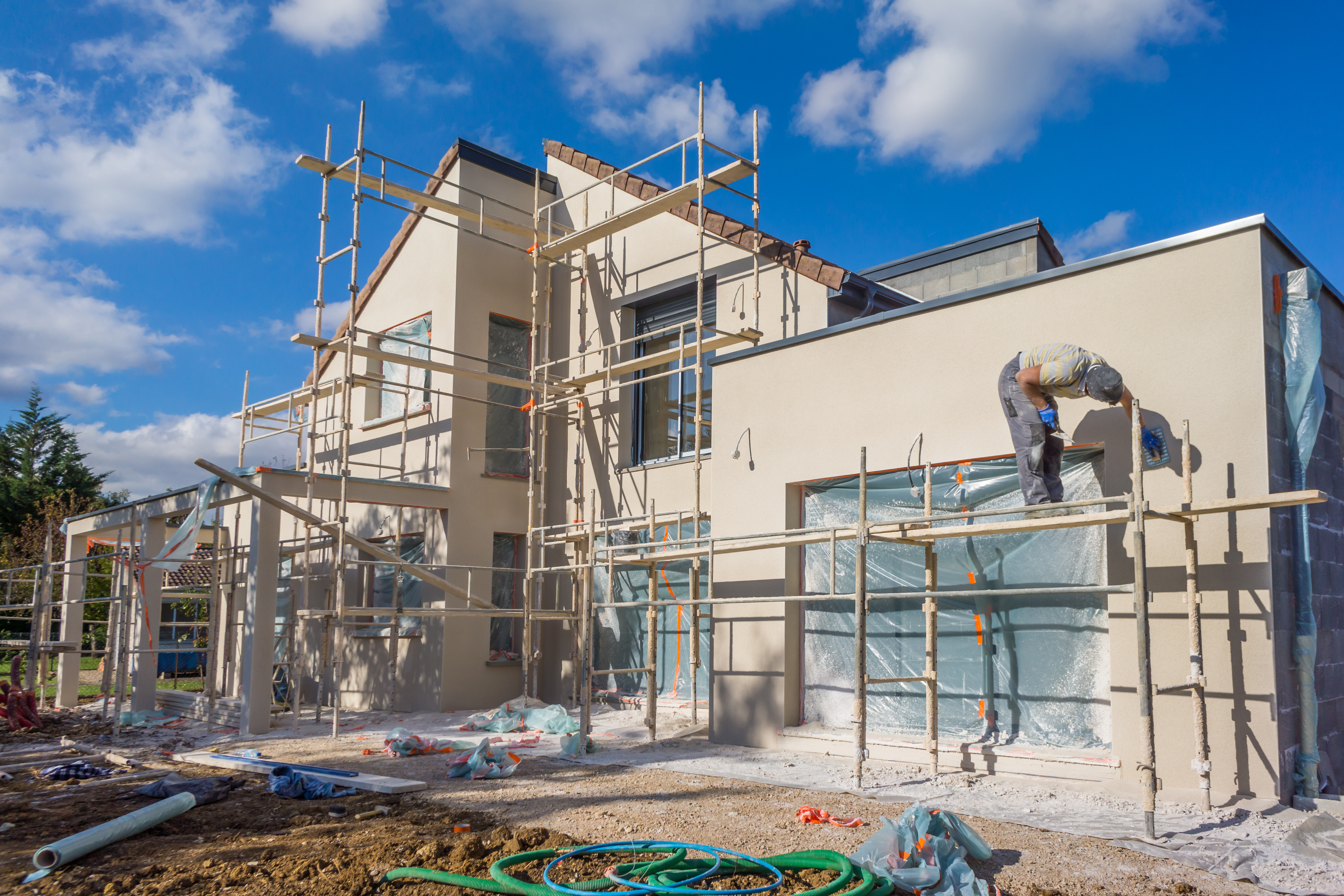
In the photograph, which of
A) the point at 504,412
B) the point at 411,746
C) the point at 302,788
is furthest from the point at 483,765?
the point at 504,412

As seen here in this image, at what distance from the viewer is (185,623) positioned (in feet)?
44.0

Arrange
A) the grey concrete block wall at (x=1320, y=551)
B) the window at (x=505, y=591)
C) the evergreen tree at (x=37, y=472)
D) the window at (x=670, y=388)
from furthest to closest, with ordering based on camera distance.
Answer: the evergreen tree at (x=37, y=472)
the window at (x=505, y=591)
the window at (x=670, y=388)
the grey concrete block wall at (x=1320, y=551)

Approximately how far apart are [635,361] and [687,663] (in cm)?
371

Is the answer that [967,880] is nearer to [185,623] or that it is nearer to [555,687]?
[555,687]

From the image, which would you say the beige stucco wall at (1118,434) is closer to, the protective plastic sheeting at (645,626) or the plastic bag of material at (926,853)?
the protective plastic sheeting at (645,626)

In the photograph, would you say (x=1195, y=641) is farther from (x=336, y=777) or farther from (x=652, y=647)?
(x=336, y=777)

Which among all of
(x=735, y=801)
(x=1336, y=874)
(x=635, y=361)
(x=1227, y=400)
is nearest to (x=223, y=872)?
(x=735, y=801)

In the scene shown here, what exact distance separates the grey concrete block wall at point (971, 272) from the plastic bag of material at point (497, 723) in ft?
25.7

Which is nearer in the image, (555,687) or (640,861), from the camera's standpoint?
(640,861)

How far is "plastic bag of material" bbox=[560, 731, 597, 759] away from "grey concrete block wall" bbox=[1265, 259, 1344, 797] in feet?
17.9

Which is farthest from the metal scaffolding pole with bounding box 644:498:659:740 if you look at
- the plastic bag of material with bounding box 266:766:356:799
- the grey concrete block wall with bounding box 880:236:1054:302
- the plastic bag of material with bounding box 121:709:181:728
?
the plastic bag of material with bounding box 121:709:181:728

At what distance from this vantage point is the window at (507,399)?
13.4m

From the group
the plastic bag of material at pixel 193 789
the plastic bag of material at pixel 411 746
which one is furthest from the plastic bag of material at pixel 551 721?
the plastic bag of material at pixel 193 789

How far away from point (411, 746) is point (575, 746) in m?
1.60
